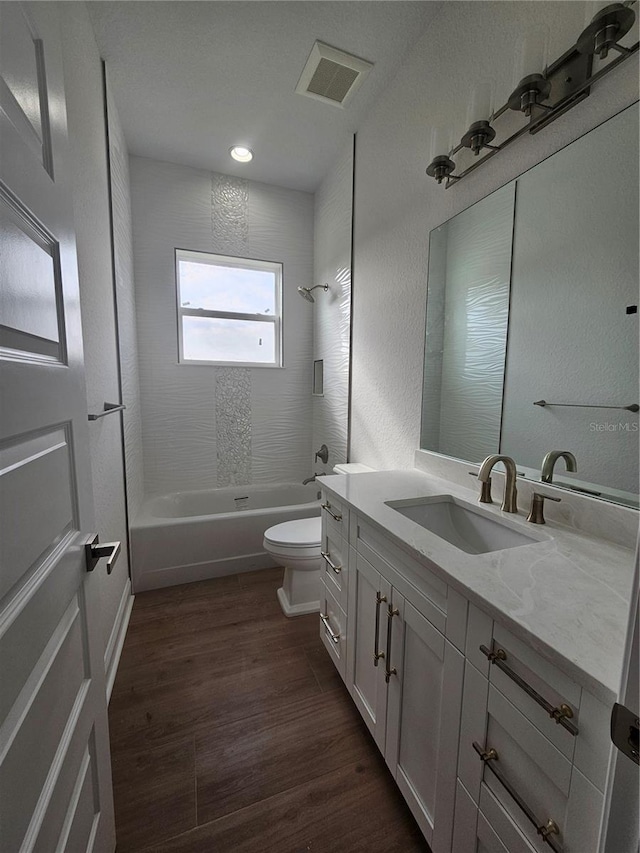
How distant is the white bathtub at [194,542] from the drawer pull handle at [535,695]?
6.37 ft

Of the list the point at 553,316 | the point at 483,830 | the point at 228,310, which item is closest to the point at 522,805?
the point at 483,830

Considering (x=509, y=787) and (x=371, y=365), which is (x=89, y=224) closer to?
(x=371, y=365)

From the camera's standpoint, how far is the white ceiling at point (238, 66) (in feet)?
4.94

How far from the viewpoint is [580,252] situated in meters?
1.02

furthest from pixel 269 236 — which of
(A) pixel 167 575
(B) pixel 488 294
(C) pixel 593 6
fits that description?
→ (A) pixel 167 575

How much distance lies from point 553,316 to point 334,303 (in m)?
1.81

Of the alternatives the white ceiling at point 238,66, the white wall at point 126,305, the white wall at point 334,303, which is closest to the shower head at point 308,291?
the white wall at point 334,303

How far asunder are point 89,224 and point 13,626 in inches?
65.8

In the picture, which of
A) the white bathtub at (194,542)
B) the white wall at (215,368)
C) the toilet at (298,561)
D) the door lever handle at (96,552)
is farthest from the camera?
the white wall at (215,368)

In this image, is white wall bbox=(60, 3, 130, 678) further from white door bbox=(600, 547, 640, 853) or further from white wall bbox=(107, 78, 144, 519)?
white door bbox=(600, 547, 640, 853)

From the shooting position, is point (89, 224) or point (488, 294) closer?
point (488, 294)

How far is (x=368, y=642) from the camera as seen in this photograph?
1.17 metres

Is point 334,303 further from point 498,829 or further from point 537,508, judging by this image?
point 498,829

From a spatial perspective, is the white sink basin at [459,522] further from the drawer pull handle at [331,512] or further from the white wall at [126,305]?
the white wall at [126,305]
